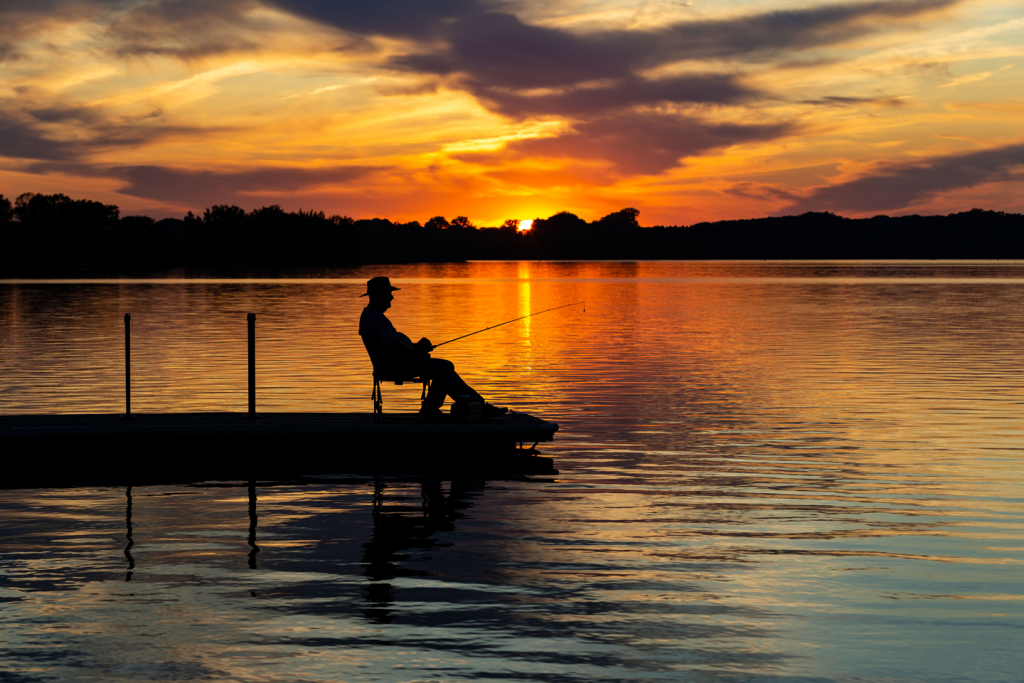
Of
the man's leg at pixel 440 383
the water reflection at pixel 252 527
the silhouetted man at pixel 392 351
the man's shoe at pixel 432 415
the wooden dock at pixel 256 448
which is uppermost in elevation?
the silhouetted man at pixel 392 351

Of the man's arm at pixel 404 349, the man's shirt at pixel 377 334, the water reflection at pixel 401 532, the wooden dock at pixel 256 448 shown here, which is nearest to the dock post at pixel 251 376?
the wooden dock at pixel 256 448

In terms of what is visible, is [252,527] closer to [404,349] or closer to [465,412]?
[404,349]

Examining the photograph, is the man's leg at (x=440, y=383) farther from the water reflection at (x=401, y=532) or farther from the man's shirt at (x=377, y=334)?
the water reflection at (x=401, y=532)

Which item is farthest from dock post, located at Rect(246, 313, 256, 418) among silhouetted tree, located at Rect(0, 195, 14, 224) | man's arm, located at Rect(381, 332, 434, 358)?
silhouetted tree, located at Rect(0, 195, 14, 224)

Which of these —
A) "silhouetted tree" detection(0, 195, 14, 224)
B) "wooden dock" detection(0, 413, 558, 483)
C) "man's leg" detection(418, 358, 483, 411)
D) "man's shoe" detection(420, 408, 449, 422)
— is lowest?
"wooden dock" detection(0, 413, 558, 483)

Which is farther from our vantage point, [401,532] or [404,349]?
[404,349]

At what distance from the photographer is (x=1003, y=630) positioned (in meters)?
7.05

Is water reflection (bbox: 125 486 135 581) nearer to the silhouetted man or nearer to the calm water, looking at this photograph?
the calm water

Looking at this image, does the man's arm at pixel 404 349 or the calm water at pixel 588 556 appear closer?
the calm water at pixel 588 556

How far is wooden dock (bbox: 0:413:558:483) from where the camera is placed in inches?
503

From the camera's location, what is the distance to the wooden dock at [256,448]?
12781 millimetres

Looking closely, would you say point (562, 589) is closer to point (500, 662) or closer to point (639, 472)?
point (500, 662)

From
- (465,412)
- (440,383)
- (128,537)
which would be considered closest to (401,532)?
(128,537)

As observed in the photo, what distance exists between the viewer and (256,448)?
13062 millimetres
